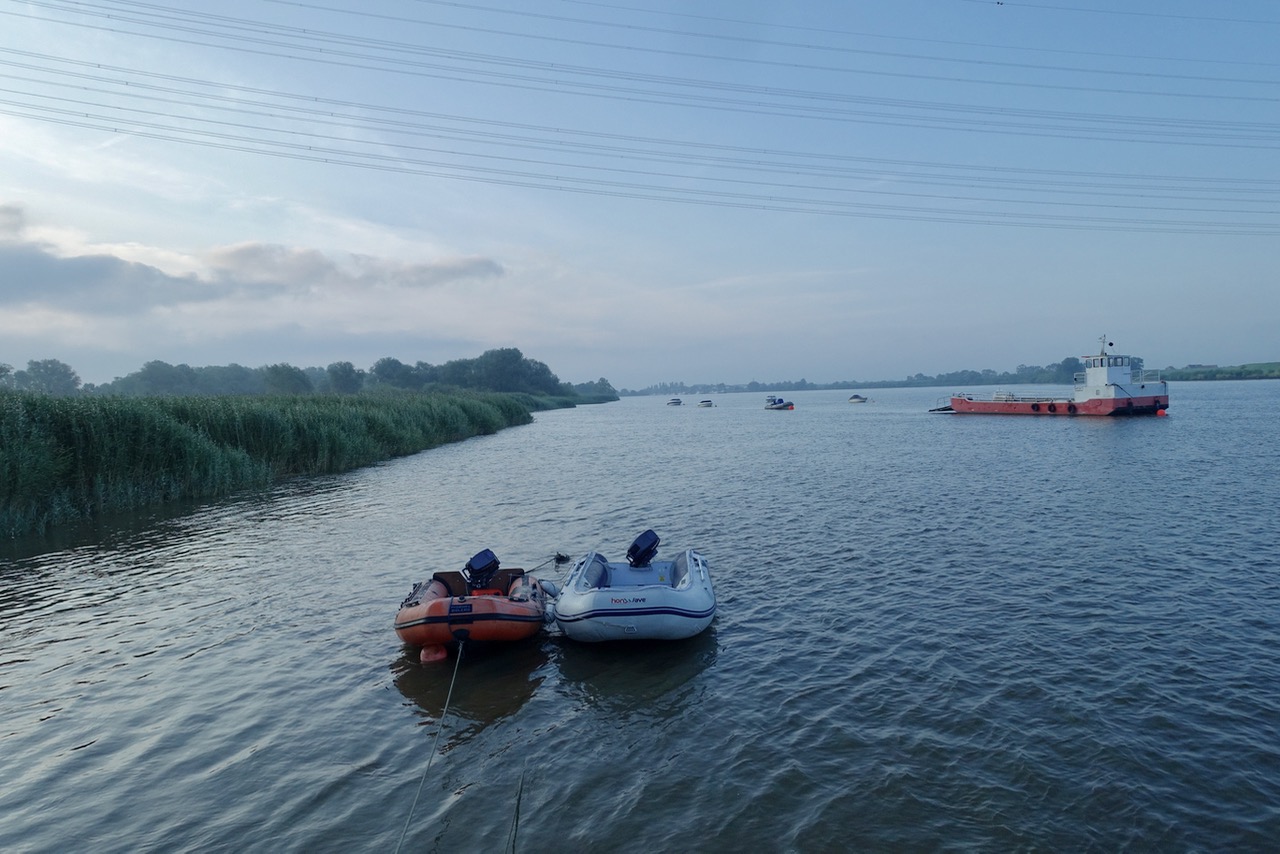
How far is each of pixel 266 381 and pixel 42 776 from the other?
350 ft

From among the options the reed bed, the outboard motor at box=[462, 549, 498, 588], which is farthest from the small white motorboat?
the reed bed

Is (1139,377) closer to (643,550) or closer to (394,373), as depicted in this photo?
(643,550)

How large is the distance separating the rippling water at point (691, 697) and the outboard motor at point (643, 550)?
6.28ft

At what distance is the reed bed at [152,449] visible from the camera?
1862 cm

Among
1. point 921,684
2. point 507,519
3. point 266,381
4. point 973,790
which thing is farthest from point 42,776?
point 266,381

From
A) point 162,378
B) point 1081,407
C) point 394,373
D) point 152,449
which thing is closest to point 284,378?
point 162,378

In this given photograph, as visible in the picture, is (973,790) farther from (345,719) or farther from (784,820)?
(345,719)

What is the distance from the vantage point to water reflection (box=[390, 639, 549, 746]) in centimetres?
874

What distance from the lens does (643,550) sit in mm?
12938

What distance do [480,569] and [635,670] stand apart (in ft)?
10.6

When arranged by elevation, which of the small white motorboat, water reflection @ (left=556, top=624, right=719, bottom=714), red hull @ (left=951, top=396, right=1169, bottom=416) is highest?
red hull @ (left=951, top=396, right=1169, bottom=416)

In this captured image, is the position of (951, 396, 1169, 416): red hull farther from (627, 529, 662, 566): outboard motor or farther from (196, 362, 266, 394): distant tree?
(196, 362, 266, 394): distant tree

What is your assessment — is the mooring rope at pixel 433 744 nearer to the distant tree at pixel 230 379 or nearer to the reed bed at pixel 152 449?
the reed bed at pixel 152 449

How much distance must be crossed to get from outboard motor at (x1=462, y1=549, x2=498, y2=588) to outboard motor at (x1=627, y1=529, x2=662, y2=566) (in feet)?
8.75
